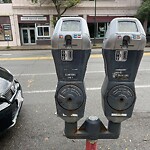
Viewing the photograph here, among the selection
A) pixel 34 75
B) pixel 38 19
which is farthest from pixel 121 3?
pixel 34 75

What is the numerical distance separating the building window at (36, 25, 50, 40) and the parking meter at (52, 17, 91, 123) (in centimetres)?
1497

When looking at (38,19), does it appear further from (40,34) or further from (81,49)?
(81,49)

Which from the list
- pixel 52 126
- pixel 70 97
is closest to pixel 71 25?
pixel 70 97

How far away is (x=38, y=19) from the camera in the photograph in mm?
15805

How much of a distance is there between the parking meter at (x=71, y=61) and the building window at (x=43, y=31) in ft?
49.1

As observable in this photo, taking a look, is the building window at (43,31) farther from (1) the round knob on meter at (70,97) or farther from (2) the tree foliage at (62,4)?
(1) the round knob on meter at (70,97)

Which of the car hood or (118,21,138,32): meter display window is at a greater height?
(118,21,138,32): meter display window

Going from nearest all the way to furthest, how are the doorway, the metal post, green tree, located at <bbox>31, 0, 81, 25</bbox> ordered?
the metal post < green tree, located at <bbox>31, 0, 81, 25</bbox> < the doorway

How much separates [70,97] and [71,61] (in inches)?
13.4

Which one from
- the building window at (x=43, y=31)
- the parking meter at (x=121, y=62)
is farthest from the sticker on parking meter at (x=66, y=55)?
the building window at (x=43, y=31)

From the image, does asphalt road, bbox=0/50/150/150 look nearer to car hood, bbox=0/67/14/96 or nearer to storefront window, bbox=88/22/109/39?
car hood, bbox=0/67/14/96

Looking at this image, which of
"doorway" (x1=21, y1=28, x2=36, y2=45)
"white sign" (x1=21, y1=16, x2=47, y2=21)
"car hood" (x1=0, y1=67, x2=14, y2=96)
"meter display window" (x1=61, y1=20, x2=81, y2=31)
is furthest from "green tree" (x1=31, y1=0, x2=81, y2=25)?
"meter display window" (x1=61, y1=20, x2=81, y2=31)

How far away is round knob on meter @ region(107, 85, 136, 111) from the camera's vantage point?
1748mm

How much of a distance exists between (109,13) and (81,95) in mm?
15763
